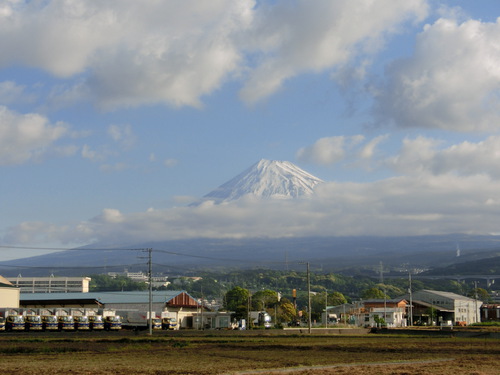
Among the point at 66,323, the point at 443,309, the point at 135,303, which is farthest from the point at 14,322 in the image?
the point at 443,309

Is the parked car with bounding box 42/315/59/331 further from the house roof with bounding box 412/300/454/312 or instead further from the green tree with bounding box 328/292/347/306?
the green tree with bounding box 328/292/347/306

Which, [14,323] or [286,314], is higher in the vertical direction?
[14,323]

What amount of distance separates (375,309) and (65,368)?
316ft

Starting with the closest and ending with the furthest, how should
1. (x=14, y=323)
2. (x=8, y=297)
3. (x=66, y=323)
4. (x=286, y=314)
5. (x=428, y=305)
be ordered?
(x=14, y=323)
(x=66, y=323)
(x=8, y=297)
(x=286, y=314)
(x=428, y=305)

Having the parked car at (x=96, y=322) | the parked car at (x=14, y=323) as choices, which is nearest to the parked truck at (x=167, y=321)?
the parked car at (x=96, y=322)

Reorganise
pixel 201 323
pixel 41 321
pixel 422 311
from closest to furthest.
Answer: pixel 41 321 → pixel 201 323 → pixel 422 311

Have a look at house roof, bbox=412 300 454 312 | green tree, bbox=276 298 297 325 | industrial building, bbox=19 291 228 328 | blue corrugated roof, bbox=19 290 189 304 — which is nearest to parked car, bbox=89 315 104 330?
industrial building, bbox=19 291 228 328

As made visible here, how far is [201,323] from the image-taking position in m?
90.0

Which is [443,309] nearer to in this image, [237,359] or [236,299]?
[236,299]

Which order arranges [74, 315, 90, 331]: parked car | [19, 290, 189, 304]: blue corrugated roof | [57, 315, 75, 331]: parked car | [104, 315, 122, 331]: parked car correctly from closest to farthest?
[57, 315, 75, 331]: parked car
[74, 315, 90, 331]: parked car
[104, 315, 122, 331]: parked car
[19, 290, 189, 304]: blue corrugated roof

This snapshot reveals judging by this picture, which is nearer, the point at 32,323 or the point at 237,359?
the point at 237,359

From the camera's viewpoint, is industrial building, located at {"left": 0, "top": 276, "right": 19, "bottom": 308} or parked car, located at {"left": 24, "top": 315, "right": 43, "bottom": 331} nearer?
parked car, located at {"left": 24, "top": 315, "right": 43, "bottom": 331}

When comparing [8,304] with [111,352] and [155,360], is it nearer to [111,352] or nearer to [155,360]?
[111,352]

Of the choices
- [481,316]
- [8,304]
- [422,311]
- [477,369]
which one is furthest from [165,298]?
[481,316]
